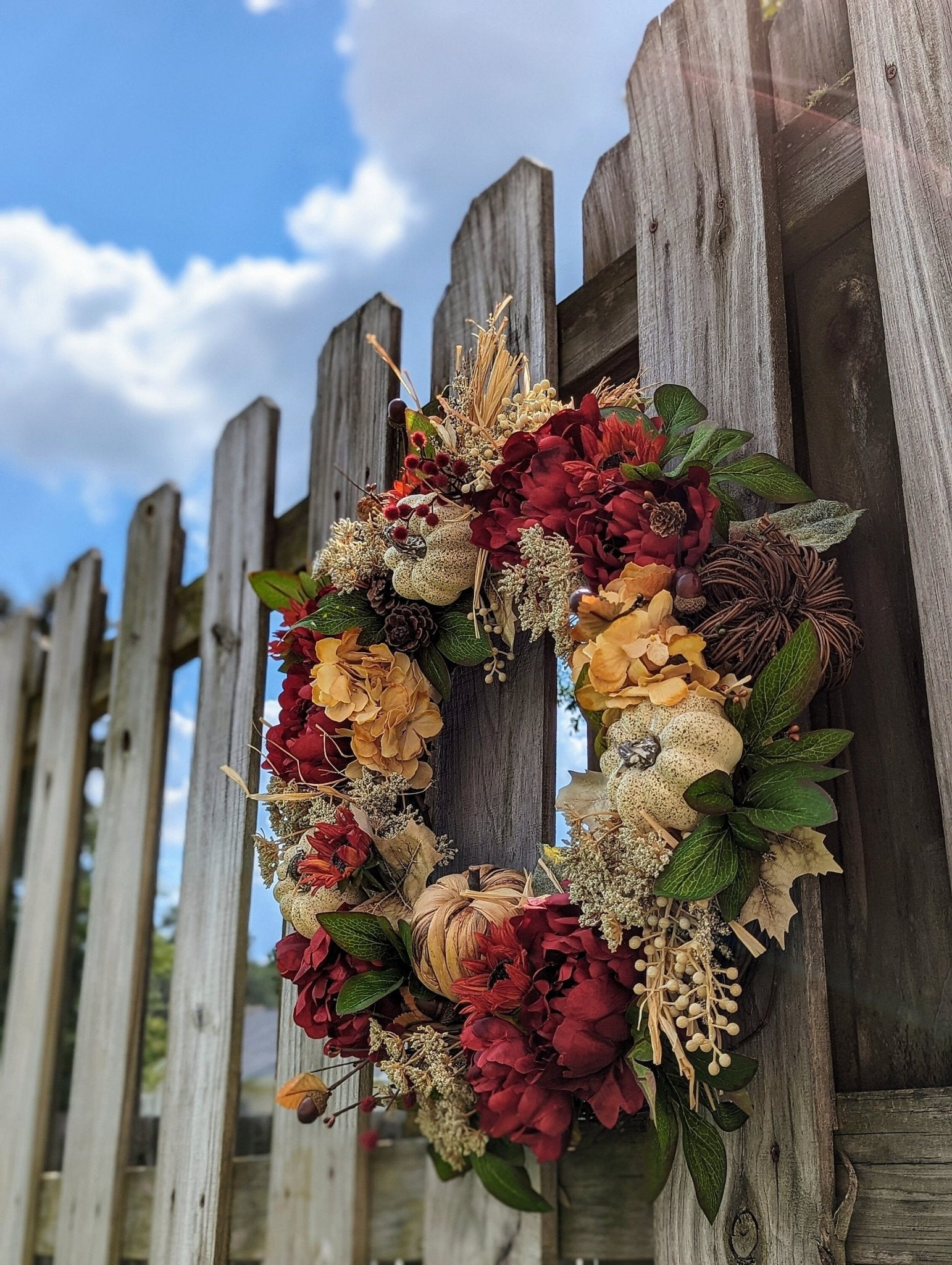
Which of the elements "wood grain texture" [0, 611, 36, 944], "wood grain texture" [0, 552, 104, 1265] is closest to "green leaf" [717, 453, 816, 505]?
"wood grain texture" [0, 552, 104, 1265]

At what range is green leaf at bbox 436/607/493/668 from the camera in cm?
120

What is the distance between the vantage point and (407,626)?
48.2 inches

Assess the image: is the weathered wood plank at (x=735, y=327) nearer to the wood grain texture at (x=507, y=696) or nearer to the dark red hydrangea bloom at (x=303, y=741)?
the wood grain texture at (x=507, y=696)

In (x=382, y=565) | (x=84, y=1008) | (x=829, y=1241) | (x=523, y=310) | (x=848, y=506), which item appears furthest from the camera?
(x=84, y=1008)

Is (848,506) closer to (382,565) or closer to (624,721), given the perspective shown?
(624,721)

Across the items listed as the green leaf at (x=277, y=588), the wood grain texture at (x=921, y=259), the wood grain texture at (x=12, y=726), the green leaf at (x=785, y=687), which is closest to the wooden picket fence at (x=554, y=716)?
the wood grain texture at (x=921, y=259)

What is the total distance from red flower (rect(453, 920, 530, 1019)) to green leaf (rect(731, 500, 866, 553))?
1.36 feet

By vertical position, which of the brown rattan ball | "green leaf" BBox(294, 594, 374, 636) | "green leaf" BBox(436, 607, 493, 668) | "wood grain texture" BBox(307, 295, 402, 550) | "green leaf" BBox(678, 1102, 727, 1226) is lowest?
"green leaf" BBox(678, 1102, 727, 1226)

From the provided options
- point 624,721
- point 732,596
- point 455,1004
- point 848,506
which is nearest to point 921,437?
point 848,506

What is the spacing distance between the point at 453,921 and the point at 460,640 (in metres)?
0.31

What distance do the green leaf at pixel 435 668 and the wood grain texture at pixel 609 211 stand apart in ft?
1.78

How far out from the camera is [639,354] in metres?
1.29

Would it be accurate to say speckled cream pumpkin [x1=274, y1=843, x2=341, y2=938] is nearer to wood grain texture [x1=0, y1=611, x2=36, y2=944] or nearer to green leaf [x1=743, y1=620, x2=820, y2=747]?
green leaf [x1=743, y1=620, x2=820, y2=747]

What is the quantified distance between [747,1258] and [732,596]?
0.57m
